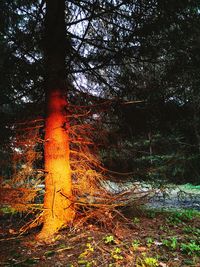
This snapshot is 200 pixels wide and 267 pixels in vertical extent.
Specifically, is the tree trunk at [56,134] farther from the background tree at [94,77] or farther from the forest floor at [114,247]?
the forest floor at [114,247]

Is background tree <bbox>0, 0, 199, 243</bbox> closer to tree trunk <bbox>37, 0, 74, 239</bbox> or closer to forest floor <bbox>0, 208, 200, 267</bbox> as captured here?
tree trunk <bbox>37, 0, 74, 239</bbox>

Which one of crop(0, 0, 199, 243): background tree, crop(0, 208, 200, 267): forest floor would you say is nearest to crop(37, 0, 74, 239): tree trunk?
crop(0, 0, 199, 243): background tree

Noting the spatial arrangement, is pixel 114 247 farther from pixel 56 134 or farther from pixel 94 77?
pixel 94 77

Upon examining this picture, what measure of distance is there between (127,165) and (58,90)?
2663 mm

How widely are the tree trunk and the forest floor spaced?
14.7 inches

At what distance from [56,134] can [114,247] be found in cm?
239

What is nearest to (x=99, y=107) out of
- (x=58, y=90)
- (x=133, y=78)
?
(x=58, y=90)

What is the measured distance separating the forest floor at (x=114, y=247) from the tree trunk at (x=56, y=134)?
1.23 ft

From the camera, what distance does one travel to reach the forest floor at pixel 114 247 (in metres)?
3.96

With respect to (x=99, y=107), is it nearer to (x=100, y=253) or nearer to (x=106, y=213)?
(x=106, y=213)

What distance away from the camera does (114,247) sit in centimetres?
435

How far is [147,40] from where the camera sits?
5902 mm

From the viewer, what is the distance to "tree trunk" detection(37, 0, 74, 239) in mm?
5340

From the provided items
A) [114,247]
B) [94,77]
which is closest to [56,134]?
[94,77]
